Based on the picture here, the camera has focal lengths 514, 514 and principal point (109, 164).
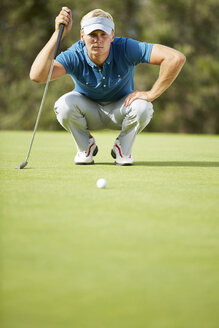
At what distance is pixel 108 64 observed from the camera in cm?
434

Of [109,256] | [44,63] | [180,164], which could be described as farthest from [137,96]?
[109,256]

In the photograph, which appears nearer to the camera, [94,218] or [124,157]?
[94,218]

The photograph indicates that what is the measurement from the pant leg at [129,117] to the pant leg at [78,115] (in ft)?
0.45

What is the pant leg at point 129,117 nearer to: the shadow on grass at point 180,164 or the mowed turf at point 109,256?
the shadow on grass at point 180,164

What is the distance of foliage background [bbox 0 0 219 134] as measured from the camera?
1939cm

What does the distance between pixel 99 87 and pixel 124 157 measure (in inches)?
25.6

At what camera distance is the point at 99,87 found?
449 centimetres

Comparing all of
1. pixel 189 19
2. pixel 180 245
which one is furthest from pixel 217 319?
pixel 189 19

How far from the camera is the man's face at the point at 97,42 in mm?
4184

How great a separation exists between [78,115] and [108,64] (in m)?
0.58

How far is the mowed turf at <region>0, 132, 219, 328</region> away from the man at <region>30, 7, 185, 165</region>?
147 cm

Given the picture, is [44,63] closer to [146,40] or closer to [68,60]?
[68,60]

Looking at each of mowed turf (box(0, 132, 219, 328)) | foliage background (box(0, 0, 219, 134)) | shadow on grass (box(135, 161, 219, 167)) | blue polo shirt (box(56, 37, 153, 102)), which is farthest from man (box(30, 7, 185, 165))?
foliage background (box(0, 0, 219, 134))

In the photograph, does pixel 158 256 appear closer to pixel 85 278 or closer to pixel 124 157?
pixel 85 278
